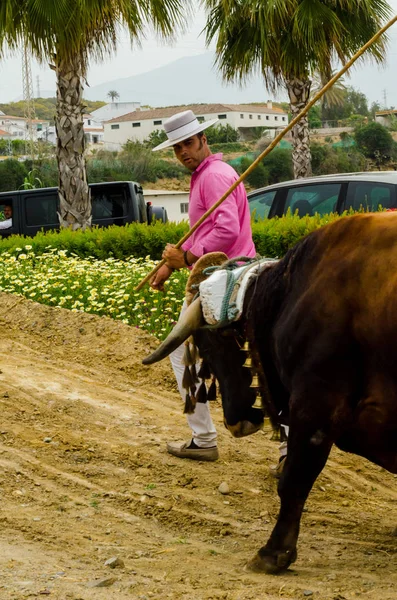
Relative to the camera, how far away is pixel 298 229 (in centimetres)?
1057

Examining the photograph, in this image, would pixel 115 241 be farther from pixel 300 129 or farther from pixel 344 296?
pixel 344 296

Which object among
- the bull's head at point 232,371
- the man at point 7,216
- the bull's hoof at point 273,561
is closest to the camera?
the bull's hoof at point 273,561

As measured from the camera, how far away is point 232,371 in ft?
16.1

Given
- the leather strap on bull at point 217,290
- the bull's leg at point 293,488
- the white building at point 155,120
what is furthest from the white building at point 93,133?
the bull's leg at point 293,488

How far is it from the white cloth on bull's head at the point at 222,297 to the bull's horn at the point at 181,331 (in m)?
0.05

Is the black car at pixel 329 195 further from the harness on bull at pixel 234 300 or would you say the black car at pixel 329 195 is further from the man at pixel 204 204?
the harness on bull at pixel 234 300

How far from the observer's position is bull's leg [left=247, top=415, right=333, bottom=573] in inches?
170

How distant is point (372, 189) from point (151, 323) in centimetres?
351

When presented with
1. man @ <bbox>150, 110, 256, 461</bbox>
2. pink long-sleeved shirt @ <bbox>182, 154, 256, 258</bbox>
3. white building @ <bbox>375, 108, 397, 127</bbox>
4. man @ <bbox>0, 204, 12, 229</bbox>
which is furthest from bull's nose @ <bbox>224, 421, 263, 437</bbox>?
white building @ <bbox>375, 108, 397, 127</bbox>

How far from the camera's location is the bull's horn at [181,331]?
4.64m

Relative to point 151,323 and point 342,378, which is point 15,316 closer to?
point 151,323

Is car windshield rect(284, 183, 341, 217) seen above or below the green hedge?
above

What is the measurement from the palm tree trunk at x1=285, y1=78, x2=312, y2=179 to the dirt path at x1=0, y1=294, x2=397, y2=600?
39.4ft

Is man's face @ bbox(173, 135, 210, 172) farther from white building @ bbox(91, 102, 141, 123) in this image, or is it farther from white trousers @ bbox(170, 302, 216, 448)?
white building @ bbox(91, 102, 141, 123)
